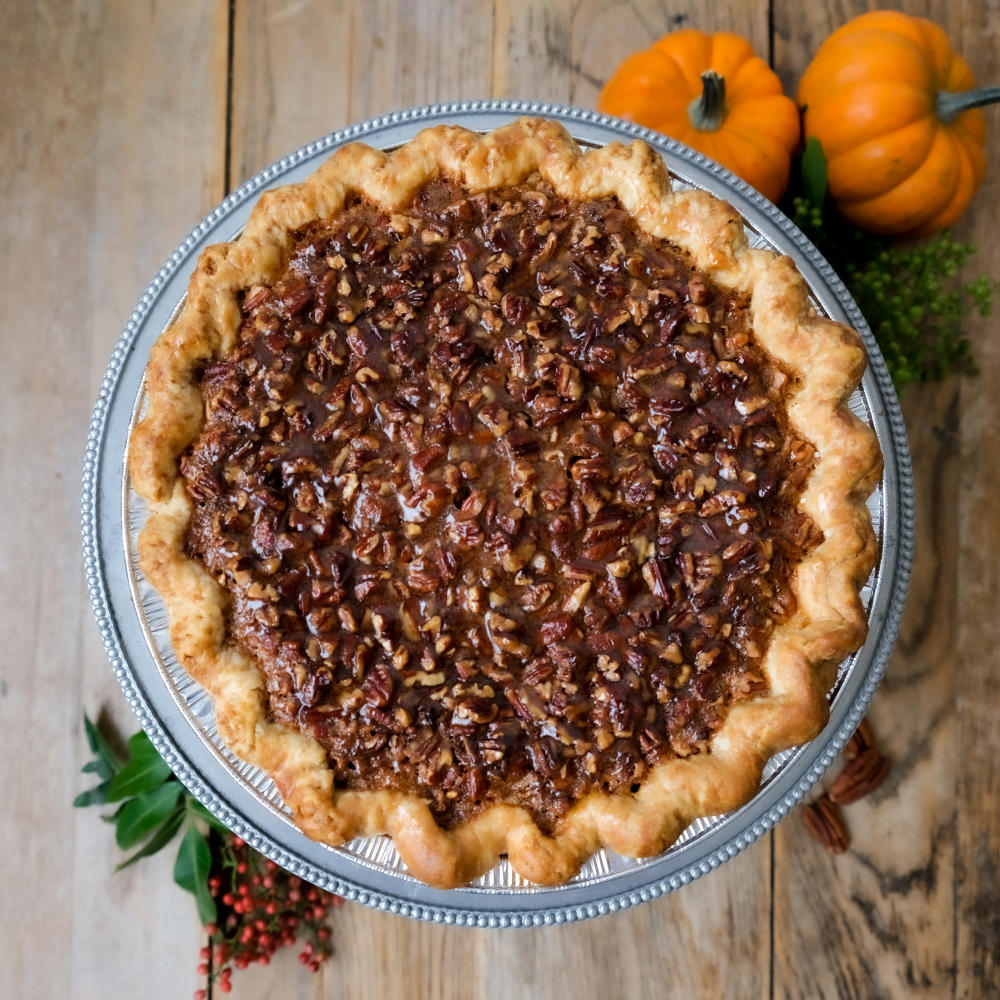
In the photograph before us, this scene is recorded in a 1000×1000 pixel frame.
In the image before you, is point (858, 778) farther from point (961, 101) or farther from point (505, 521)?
point (961, 101)

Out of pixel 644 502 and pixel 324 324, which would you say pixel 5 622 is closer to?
pixel 324 324

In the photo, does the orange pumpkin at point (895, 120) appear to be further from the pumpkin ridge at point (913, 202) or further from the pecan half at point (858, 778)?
the pecan half at point (858, 778)

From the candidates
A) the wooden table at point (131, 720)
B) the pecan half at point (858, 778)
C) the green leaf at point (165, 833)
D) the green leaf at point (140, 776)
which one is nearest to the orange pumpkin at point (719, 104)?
the wooden table at point (131, 720)

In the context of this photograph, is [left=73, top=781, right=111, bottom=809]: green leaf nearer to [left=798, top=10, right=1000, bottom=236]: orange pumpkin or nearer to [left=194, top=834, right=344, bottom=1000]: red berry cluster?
[left=194, top=834, right=344, bottom=1000]: red berry cluster

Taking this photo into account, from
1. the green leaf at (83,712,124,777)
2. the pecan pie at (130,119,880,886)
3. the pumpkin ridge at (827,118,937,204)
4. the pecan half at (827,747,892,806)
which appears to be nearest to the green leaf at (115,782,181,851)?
the green leaf at (83,712,124,777)

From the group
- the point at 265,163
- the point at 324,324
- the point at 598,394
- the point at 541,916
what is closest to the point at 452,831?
the point at 541,916

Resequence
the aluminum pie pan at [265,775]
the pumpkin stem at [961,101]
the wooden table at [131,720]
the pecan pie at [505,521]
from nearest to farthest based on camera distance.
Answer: the pecan pie at [505,521] < the aluminum pie pan at [265,775] < the pumpkin stem at [961,101] < the wooden table at [131,720]

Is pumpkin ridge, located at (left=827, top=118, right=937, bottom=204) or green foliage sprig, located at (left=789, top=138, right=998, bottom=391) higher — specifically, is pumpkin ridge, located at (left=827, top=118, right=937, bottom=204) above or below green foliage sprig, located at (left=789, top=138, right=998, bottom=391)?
above
